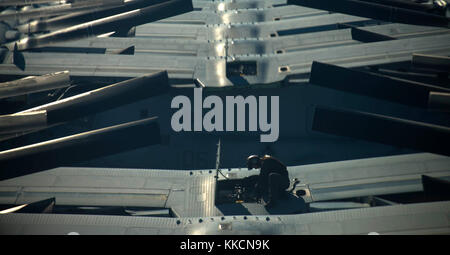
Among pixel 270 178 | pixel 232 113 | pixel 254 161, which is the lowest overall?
pixel 270 178

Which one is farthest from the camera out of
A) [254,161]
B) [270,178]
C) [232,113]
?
[232,113]

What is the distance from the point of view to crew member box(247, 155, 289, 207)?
18391 millimetres

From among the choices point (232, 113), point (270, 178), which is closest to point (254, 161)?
point (270, 178)

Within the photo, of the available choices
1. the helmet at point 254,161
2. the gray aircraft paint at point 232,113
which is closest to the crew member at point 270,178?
the helmet at point 254,161

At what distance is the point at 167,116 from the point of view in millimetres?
24219

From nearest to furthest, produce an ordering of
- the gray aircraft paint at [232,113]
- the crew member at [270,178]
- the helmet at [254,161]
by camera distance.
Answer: the crew member at [270,178] < the helmet at [254,161] < the gray aircraft paint at [232,113]

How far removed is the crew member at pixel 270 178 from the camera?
18.4 meters

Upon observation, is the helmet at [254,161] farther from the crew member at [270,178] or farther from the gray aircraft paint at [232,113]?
the gray aircraft paint at [232,113]

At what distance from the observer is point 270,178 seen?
1841 centimetres

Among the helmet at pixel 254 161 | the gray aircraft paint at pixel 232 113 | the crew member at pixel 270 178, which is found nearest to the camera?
the crew member at pixel 270 178

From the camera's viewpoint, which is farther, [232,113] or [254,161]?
[232,113]

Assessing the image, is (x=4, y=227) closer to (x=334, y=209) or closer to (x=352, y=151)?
(x=334, y=209)

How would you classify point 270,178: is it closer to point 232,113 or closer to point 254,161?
point 254,161

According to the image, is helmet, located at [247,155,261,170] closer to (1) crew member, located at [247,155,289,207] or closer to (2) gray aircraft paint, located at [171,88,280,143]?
(1) crew member, located at [247,155,289,207]
